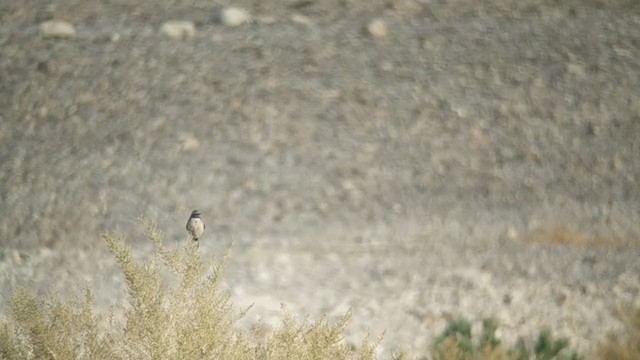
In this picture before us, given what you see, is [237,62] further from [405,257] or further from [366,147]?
[405,257]

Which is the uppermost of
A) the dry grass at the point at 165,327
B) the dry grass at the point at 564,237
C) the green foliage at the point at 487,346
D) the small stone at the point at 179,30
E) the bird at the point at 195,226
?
the dry grass at the point at 165,327

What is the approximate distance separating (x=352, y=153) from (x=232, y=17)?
0.80 meters

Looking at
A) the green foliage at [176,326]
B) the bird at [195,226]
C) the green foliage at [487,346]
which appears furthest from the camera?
the bird at [195,226]

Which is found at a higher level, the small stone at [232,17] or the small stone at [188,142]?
the small stone at [232,17]

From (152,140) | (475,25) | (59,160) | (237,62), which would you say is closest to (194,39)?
(237,62)

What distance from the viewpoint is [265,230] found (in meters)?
2.96

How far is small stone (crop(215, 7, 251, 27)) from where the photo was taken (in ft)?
11.1

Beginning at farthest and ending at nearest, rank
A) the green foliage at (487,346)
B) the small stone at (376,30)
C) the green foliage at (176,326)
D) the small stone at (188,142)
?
the small stone at (376,30)
the small stone at (188,142)
the green foliage at (487,346)
the green foliage at (176,326)

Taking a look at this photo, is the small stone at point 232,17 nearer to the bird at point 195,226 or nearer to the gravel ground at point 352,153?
the gravel ground at point 352,153

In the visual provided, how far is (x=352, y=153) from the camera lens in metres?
3.10

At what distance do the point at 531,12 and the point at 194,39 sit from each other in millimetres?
1413

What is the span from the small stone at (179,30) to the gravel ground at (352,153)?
0.02 meters

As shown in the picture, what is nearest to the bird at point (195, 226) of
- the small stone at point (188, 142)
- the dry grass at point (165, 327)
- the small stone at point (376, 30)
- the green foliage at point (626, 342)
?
the small stone at point (188, 142)

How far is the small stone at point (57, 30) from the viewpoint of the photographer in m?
3.44
